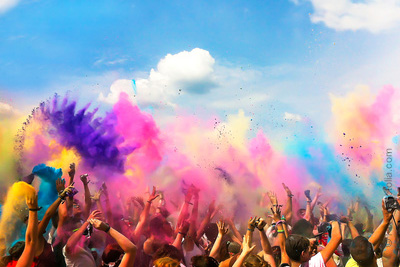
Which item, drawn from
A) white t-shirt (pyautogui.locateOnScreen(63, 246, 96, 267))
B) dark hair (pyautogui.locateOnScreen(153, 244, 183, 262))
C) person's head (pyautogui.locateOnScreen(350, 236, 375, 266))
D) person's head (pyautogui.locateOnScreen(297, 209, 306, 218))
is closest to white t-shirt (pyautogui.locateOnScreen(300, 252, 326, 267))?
person's head (pyautogui.locateOnScreen(350, 236, 375, 266))

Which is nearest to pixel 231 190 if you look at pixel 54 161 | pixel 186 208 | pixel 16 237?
pixel 186 208

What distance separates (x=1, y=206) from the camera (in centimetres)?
918

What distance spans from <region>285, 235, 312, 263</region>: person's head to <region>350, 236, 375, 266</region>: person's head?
586 mm

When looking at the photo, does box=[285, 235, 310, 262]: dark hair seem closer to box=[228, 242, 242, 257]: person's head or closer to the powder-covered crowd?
the powder-covered crowd

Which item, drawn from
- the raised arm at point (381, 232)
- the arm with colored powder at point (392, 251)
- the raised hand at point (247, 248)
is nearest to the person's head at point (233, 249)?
the raised hand at point (247, 248)

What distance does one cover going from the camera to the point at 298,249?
421 centimetres

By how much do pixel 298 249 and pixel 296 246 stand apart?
0.12 ft

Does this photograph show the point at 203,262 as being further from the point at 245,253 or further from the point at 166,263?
the point at 166,263

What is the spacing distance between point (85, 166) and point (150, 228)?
18.7ft

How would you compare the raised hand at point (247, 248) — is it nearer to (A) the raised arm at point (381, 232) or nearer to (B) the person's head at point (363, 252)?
(B) the person's head at point (363, 252)

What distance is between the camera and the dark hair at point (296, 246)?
4.21 m

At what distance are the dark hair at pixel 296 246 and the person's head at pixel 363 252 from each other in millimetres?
616

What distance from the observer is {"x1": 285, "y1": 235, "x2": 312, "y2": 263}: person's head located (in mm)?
4215

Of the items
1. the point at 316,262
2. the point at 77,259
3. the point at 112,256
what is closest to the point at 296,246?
the point at 316,262
